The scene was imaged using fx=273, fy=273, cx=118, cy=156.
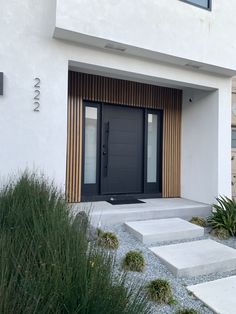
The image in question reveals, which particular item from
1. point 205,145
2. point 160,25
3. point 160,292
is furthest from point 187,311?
point 160,25

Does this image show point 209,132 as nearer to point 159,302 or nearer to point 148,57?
point 148,57

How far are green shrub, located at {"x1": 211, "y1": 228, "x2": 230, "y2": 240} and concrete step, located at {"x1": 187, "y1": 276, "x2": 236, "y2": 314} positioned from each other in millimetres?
1324

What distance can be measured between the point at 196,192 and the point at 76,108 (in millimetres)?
3385

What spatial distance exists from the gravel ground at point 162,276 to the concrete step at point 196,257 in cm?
7

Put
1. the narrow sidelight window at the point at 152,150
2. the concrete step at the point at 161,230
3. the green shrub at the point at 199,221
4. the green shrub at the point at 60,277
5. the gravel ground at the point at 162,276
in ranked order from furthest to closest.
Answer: the narrow sidelight window at the point at 152,150
the green shrub at the point at 199,221
the concrete step at the point at 161,230
the gravel ground at the point at 162,276
the green shrub at the point at 60,277

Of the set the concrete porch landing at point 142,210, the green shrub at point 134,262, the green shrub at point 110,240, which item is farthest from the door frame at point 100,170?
the green shrub at point 134,262

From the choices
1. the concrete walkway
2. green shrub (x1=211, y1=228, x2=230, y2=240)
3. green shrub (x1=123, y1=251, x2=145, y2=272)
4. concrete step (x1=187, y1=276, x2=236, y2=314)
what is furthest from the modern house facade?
concrete step (x1=187, y1=276, x2=236, y2=314)

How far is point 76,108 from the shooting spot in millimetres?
5824

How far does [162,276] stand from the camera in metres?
3.20

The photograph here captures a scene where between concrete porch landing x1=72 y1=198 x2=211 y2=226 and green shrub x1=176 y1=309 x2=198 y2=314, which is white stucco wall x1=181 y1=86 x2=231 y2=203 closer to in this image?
concrete porch landing x1=72 y1=198 x2=211 y2=226

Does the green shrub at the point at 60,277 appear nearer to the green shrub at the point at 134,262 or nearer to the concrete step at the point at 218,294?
the green shrub at the point at 134,262

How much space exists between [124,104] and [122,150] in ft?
3.51

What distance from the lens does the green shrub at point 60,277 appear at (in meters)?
1.63

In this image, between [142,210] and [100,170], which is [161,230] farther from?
[100,170]
